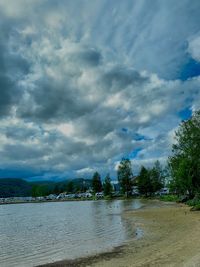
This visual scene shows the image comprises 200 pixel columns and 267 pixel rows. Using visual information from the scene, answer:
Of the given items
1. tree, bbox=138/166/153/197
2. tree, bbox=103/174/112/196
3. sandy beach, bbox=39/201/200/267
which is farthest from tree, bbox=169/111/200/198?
tree, bbox=103/174/112/196

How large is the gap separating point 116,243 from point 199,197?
4542 cm

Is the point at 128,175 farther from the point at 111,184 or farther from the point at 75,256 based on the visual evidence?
the point at 75,256

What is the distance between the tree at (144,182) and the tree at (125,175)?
635 cm

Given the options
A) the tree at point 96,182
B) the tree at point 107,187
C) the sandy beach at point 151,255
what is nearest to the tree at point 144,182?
the tree at point 107,187

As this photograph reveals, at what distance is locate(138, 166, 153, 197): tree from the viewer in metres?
150

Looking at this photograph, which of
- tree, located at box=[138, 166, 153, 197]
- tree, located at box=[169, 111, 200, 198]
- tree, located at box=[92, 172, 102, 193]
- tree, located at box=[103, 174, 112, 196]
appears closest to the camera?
tree, located at box=[169, 111, 200, 198]

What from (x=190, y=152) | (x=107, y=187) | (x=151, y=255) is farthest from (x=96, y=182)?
(x=151, y=255)

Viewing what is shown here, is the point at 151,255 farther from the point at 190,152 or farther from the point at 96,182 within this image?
the point at 96,182

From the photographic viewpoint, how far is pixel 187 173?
244ft

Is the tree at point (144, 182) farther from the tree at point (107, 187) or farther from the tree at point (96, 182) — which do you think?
the tree at point (96, 182)

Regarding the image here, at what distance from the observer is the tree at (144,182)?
5896 inches

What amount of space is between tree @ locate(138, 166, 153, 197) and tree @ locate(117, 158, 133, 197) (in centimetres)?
635

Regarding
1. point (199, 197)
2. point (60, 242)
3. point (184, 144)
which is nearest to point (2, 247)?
point (60, 242)

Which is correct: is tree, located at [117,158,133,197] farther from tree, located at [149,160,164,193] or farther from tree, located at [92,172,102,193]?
tree, located at [92,172,102,193]
